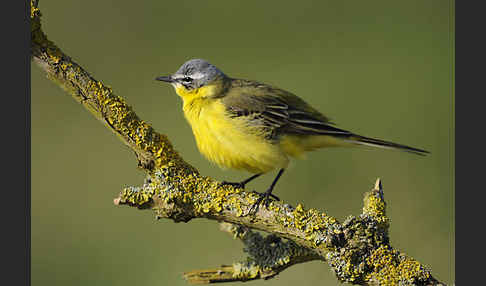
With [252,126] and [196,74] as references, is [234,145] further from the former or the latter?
[196,74]

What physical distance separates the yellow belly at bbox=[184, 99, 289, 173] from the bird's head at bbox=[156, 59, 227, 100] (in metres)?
0.24

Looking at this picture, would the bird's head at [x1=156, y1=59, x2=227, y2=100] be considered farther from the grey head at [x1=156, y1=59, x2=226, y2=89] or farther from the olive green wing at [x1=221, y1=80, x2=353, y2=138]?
the olive green wing at [x1=221, y1=80, x2=353, y2=138]

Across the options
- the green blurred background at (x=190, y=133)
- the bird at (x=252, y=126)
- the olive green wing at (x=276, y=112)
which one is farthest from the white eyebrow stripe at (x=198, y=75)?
the green blurred background at (x=190, y=133)

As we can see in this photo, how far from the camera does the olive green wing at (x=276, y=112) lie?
4629 mm

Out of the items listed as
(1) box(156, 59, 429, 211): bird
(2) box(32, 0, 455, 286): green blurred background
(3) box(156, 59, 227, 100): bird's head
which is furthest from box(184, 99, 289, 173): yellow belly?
(2) box(32, 0, 455, 286): green blurred background

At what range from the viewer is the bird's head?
4.85 metres

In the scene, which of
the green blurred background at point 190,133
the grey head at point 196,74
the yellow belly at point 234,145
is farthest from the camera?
the green blurred background at point 190,133

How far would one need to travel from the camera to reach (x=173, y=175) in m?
3.74

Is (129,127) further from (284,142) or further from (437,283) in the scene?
(437,283)

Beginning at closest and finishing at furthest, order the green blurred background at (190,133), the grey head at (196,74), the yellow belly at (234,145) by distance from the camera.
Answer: the yellow belly at (234,145)
the grey head at (196,74)
the green blurred background at (190,133)

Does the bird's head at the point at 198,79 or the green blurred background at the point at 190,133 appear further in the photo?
the green blurred background at the point at 190,133

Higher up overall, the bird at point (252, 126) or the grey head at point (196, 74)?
the grey head at point (196, 74)

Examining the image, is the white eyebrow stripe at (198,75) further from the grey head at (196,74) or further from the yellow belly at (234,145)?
the yellow belly at (234,145)

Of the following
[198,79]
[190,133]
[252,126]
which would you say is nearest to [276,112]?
[252,126]
